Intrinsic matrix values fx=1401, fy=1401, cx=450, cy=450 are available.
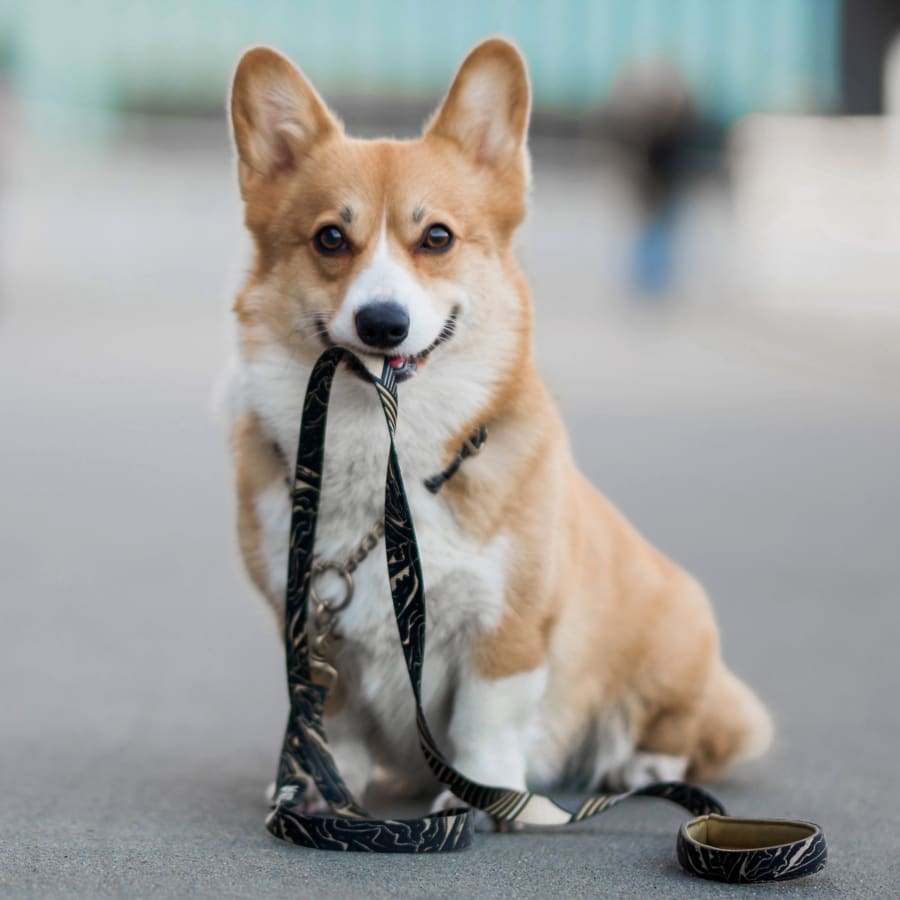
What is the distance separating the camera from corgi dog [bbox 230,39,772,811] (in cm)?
232

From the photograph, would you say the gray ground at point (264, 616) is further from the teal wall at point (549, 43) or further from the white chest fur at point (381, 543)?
the teal wall at point (549, 43)

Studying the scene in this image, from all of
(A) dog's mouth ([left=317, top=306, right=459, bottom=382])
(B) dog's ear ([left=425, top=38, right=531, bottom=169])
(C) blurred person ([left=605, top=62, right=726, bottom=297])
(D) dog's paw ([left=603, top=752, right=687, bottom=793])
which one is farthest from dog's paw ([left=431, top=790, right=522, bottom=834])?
(C) blurred person ([left=605, top=62, right=726, bottom=297])

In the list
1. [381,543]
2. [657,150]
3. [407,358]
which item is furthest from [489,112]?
[657,150]

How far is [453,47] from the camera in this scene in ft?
133

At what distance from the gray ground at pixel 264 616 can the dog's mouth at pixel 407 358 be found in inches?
30.3

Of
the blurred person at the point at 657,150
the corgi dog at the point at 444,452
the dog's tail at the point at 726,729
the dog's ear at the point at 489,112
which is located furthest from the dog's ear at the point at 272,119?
the blurred person at the point at 657,150

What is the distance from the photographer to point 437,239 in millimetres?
2418

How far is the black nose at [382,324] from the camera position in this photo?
220cm

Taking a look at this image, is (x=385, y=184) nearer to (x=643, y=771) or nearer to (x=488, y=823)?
(x=488, y=823)


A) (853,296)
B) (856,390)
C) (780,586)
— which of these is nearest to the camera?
(780,586)

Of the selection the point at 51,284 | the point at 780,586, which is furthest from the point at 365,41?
the point at 780,586

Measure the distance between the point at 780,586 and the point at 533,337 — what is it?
2.33 meters

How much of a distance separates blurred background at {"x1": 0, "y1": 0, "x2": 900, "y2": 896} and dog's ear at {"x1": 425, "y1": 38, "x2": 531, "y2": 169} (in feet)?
0.61

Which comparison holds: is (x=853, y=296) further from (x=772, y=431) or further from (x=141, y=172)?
(x=141, y=172)
